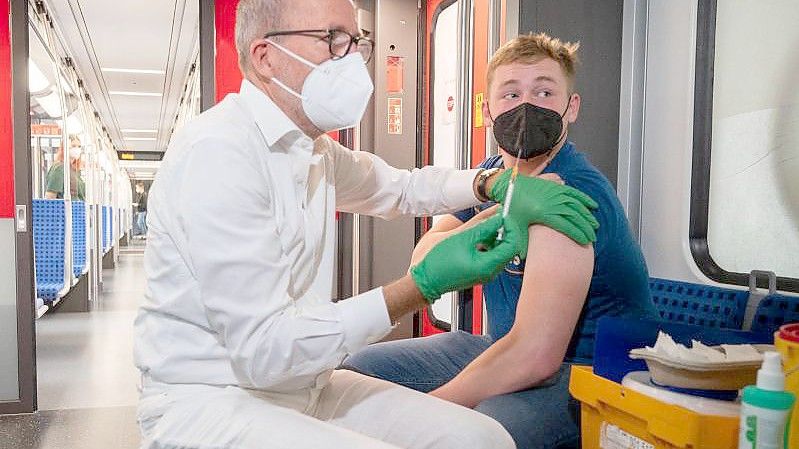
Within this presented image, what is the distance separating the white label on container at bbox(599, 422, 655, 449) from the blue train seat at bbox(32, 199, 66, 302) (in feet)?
20.4

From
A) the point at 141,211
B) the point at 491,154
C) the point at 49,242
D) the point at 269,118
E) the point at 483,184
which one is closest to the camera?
the point at 269,118

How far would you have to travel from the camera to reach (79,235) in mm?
8422

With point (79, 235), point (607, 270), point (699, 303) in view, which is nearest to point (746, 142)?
point (699, 303)

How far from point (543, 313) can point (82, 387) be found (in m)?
3.78

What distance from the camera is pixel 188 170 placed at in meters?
1.37

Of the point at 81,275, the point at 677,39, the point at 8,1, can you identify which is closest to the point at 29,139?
the point at 8,1

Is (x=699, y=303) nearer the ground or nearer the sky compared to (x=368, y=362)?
nearer the sky

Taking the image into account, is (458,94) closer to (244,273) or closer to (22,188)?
(244,273)

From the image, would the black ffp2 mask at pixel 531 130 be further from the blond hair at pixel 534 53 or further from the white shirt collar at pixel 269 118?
the white shirt collar at pixel 269 118

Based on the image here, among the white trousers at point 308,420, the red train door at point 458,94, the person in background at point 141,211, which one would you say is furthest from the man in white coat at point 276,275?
the person in background at point 141,211

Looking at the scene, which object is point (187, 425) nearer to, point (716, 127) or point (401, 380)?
point (401, 380)

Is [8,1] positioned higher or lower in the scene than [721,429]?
higher

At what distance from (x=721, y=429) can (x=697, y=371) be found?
0.34 feet

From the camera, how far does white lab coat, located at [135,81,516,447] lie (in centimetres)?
132
